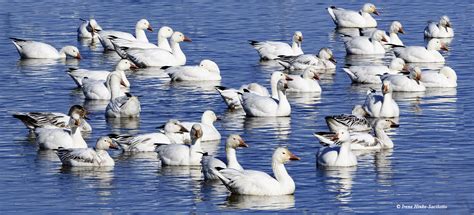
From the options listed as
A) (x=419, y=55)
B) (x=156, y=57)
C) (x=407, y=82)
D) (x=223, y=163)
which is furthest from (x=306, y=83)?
(x=223, y=163)

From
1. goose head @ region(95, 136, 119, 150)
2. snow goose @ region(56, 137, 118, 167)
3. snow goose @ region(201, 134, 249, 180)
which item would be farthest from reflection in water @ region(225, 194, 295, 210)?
goose head @ region(95, 136, 119, 150)

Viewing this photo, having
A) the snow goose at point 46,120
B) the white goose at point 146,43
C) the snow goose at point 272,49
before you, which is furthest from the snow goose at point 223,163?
the white goose at point 146,43

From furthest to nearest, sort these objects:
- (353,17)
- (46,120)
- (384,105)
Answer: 1. (353,17)
2. (384,105)
3. (46,120)

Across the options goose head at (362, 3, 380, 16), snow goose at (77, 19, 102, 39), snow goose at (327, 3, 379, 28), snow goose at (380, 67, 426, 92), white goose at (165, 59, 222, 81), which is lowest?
snow goose at (380, 67, 426, 92)

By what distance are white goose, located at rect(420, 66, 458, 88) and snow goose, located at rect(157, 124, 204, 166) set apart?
35.9ft

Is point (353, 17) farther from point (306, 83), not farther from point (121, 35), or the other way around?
point (306, 83)

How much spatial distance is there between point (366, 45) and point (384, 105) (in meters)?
10.9

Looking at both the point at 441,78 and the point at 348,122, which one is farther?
the point at 441,78

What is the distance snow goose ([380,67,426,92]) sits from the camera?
34.3 metres

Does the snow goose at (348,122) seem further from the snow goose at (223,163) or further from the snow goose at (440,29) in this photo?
the snow goose at (440,29)

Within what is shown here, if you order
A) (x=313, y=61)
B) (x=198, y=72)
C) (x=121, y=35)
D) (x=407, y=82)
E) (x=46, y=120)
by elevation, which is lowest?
(x=46, y=120)

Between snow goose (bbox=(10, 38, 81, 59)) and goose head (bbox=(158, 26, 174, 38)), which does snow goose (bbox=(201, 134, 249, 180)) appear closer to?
snow goose (bbox=(10, 38, 81, 59))

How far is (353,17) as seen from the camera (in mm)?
47969

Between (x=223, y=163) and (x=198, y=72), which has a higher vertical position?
(x=198, y=72)
